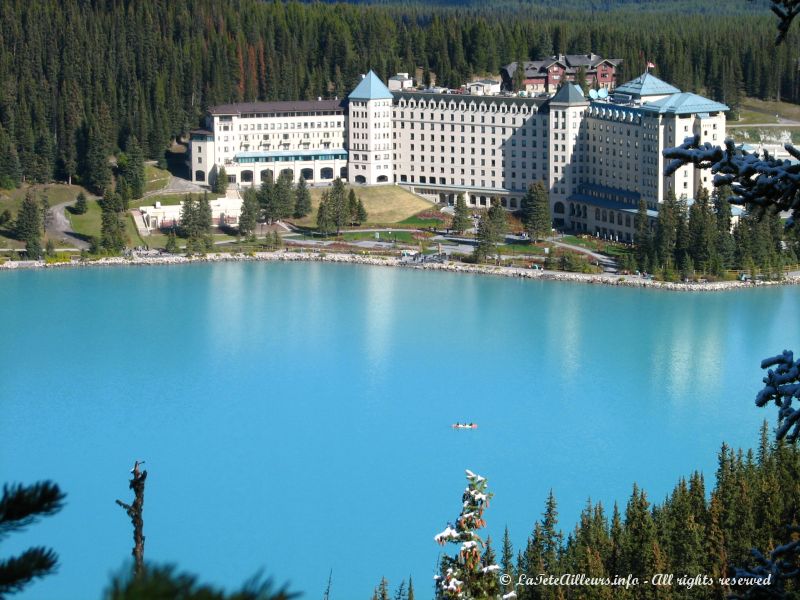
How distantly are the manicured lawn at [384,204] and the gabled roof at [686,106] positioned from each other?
8303mm

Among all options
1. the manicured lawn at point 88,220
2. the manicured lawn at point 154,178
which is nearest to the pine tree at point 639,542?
the manicured lawn at point 88,220

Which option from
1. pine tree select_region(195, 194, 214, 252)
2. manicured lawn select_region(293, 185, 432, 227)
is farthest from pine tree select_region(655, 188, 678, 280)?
pine tree select_region(195, 194, 214, 252)

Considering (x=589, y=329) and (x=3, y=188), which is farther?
(x=3, y=188)

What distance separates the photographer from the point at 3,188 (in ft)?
149

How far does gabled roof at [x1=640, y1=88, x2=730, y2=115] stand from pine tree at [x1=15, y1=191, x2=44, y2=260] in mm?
16612

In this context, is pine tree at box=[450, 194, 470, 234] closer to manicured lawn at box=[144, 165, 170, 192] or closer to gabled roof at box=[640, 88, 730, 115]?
gabled roof at box=[640, 88, 730, 115]

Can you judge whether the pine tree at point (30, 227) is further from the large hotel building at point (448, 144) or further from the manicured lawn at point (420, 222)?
the manicured lawn at point (420, 222)

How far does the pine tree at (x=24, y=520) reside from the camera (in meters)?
2.72

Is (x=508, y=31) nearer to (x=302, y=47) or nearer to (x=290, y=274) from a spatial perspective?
(x=302, y=47)

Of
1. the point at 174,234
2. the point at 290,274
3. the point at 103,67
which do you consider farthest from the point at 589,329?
the point at 103,67

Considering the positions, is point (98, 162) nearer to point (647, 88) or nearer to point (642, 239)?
point (647, 88)

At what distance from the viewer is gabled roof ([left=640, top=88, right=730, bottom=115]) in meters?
40.8

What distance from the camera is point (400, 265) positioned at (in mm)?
41438

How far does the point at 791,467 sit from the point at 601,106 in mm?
25900
